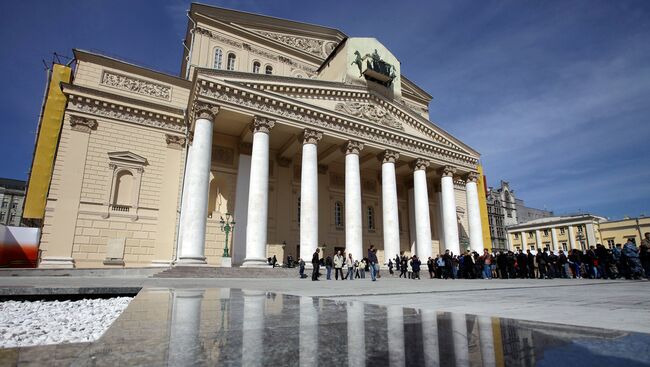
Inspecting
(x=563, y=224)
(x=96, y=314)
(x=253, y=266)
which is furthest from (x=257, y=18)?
(x=563, y=224)

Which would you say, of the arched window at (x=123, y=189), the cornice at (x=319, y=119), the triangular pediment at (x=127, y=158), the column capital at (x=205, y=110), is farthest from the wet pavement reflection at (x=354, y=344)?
the triangular pediment at (x=127, y=158)

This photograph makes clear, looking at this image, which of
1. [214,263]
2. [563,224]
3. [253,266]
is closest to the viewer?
[253,266]

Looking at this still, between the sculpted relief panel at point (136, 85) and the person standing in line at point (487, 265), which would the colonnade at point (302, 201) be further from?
the person standing in line at point (487, 265)

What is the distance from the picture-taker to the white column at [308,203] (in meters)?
18.4

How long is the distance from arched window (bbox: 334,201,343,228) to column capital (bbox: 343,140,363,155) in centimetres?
604

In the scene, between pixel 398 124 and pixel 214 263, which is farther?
pixel 398 124

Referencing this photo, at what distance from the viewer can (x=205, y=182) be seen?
16.8m

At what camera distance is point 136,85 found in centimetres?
2219

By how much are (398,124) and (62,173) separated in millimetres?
21089

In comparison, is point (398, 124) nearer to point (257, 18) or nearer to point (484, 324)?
point (257, 18)

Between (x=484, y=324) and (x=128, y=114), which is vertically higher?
(x=128, y=114)

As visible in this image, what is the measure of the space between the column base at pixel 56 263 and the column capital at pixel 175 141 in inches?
333

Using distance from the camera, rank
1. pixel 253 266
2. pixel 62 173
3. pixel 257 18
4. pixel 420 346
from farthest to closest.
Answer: pixel 257 18, pixel 62 173, pixel 253 266, pixel 420 346

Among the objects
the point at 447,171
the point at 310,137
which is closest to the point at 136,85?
the point at 310,137
